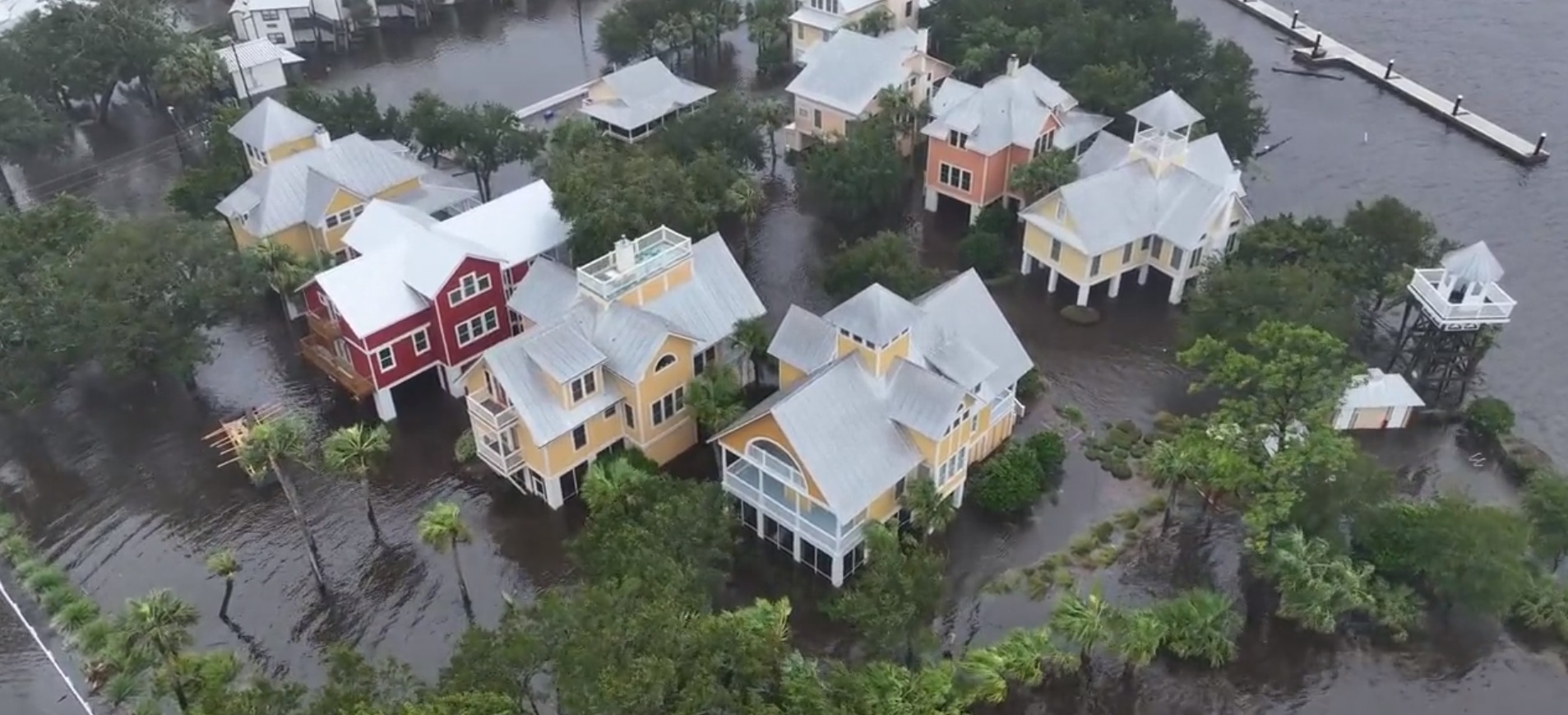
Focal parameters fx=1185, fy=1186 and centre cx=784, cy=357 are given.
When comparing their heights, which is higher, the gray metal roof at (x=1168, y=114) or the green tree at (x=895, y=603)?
the gray metal roof at (x=1168, y=114)

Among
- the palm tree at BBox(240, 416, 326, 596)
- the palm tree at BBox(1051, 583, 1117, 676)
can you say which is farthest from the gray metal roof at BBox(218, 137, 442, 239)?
the palm tree at BBox(1051, 583, 1117, 676)

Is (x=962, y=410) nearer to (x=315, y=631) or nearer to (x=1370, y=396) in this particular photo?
(x=1370, y=396)

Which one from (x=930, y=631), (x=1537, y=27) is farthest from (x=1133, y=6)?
(x=930, y=631)

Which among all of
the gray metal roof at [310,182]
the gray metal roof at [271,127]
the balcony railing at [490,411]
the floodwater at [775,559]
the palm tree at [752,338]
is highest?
the gray metal roof at [271,127]

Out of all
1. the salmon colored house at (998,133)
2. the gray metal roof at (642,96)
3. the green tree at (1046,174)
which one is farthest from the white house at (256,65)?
the green tree at (1046,174)

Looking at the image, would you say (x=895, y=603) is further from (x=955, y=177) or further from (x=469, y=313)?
(x=955, y=177)

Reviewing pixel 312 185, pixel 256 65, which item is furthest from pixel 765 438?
pixel 256 65

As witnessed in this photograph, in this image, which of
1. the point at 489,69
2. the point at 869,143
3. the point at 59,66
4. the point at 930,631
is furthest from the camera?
the point at 489,69

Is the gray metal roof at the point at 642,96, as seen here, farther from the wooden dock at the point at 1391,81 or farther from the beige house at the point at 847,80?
the wooden dock at the point at 1391,81
